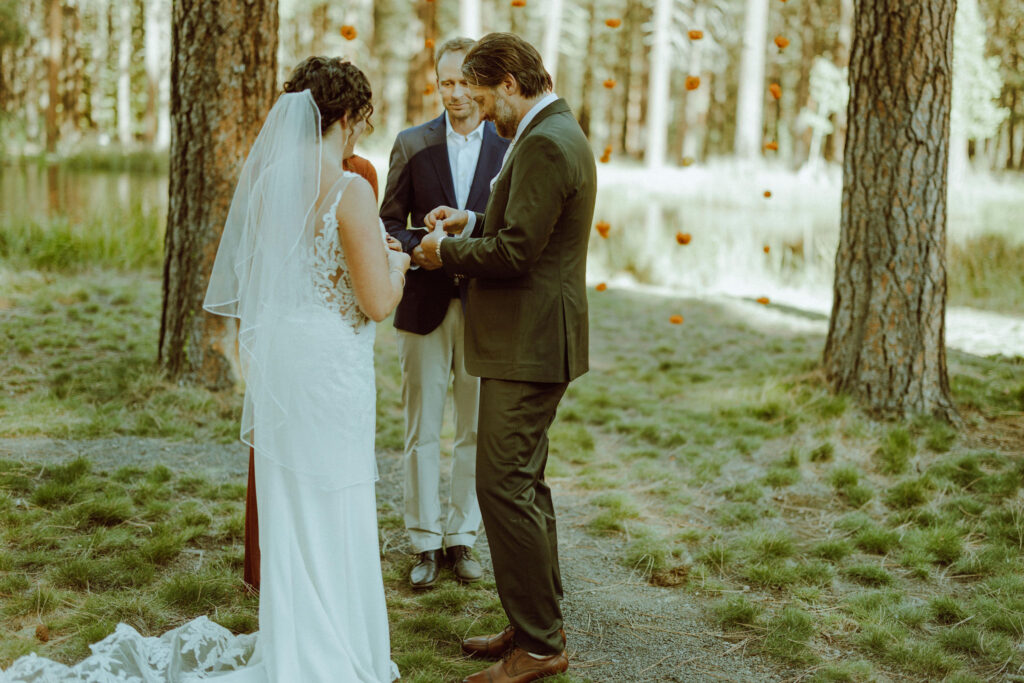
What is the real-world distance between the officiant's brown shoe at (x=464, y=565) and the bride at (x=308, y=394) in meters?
1.02

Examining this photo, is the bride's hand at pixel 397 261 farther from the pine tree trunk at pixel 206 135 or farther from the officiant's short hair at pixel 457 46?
the pine tree trunk at pixel 206 135

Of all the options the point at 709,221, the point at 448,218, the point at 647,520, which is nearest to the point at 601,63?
the point at 709,221

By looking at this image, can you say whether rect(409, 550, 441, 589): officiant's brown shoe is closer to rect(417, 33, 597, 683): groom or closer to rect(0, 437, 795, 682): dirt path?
rect(0, 437, 795, 682): dirt path

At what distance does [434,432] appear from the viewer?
12.9 ft

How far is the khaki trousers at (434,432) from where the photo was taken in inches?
154

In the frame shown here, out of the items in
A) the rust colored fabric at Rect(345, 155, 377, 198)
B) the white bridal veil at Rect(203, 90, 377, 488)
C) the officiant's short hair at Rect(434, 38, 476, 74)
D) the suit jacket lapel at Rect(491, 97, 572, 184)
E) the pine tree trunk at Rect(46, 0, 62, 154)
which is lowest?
the white bridal veil at Rect(203, 90, 377, 488)

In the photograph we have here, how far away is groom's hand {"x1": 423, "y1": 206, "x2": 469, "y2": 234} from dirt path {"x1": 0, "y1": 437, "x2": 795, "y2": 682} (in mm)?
1735

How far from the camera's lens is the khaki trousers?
12.8ft

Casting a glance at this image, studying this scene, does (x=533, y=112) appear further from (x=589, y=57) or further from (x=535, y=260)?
(x=589, y=57)

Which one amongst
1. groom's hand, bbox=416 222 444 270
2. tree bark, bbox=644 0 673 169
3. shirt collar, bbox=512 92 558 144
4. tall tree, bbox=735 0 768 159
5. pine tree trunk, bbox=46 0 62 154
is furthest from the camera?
tree bark, bbox=644 0 673 169

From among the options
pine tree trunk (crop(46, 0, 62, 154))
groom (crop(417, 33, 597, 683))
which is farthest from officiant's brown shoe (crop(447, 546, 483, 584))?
pine tree trunk (crop(46, 0, 62, 154))

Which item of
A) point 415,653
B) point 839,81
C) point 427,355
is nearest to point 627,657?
point 415,653

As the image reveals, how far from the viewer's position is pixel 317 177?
2.68 m

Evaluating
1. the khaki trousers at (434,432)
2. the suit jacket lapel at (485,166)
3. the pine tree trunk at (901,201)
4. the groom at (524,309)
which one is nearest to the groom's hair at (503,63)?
the groom at (524,309)
